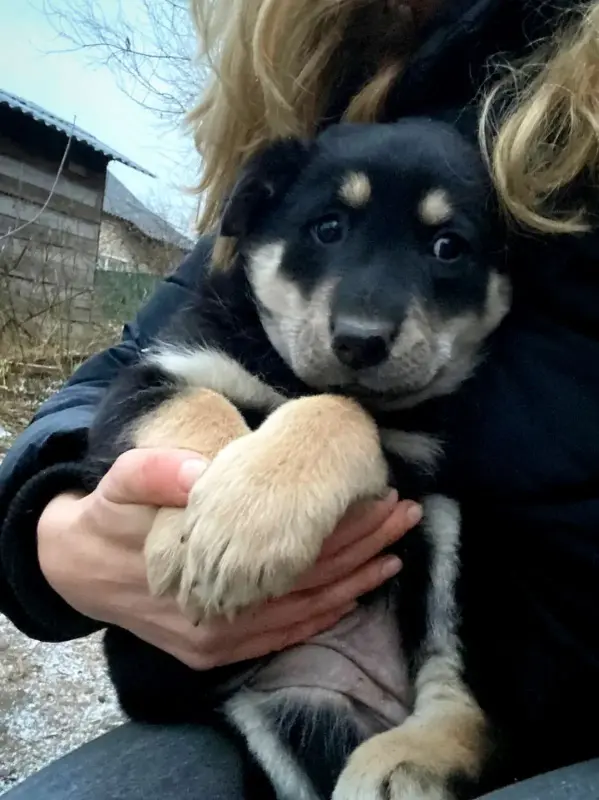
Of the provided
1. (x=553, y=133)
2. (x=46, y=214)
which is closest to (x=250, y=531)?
(x=553, y=133)

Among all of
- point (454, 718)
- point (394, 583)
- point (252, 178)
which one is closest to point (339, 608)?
point (394, 583)

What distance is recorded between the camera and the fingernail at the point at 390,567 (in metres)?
1.19

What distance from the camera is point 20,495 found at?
1.42 metres

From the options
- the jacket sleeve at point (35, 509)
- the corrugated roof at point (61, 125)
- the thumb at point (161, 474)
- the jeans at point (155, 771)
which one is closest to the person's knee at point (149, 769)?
the jeans at point (155, 771)

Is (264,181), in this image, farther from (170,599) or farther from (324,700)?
(324,700)

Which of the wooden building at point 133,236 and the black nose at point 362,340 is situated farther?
the wooden building at point 133,236

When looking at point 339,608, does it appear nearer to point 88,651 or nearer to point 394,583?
point 394,583

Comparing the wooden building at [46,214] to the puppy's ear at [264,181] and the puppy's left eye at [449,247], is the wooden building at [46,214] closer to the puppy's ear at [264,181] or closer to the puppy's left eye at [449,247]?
the puppy's ear at [264,181]

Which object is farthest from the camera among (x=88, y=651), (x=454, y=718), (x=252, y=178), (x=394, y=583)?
(x=88, y=651)

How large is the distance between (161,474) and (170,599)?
20 cm

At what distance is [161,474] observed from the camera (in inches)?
42.0

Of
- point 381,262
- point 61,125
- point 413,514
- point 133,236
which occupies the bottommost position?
point 413,514

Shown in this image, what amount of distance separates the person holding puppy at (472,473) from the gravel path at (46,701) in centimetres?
38

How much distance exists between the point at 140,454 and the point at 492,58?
80cm
